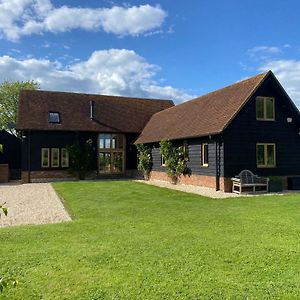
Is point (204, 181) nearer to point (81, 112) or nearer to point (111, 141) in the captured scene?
point (111, 141)

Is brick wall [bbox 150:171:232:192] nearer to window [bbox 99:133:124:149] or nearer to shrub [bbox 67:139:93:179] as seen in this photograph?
window [bbox 99:133:124:149]

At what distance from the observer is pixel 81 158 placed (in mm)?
26281

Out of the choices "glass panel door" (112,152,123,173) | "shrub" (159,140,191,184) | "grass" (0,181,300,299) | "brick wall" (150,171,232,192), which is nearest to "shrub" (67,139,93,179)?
"glass panel door" (112,152,123,173)

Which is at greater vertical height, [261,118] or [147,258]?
[261,118]

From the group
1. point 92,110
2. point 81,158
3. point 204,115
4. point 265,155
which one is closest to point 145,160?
point 81,158

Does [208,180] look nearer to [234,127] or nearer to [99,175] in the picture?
[234,127]

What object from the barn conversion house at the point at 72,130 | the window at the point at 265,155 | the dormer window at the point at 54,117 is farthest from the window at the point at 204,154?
the dormer window at the point at 54,117

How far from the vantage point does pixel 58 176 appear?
85.1ft

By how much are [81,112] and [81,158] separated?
13.8 ft

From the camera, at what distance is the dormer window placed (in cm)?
2625

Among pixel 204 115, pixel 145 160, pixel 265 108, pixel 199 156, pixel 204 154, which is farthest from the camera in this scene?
pixel 145 160

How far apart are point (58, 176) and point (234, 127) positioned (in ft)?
46.0

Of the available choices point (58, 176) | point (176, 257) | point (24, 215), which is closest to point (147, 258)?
point (176, 257)

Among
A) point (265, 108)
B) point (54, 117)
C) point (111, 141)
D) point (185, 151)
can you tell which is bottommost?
point (185, 151)
